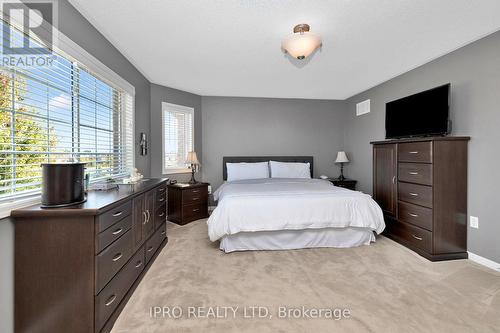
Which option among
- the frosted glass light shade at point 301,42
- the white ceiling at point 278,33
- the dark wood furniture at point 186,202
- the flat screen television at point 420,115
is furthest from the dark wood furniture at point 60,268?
the flat screen television at point 420,115

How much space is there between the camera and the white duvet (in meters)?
2.72

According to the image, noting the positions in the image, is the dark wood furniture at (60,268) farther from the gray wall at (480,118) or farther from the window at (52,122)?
the gray wall at (480,118)

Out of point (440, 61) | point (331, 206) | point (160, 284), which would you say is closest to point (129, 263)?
point (160, 284)

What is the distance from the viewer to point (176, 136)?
454 cm

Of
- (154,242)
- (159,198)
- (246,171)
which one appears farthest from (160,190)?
(246,171)

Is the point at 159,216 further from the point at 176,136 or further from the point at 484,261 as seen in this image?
the point at 484,261

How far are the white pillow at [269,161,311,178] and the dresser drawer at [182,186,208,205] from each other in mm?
1443

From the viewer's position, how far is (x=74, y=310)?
1388mm

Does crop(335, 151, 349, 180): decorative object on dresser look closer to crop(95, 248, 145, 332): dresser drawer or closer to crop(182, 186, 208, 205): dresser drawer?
crop(182, 186, 208, 205): dresser drawer

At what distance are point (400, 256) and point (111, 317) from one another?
9.81 feet

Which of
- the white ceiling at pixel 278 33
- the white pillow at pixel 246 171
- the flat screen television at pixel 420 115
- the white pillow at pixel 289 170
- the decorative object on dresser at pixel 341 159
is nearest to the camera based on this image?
the white ceiling at pixel 278 33

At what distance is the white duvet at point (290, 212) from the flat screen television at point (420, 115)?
46.9 inches

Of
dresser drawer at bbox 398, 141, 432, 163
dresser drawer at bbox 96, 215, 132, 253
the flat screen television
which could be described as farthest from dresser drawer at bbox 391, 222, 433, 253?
dresser drawer at bbox 96, 215, 132, 253

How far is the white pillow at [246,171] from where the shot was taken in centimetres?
452
